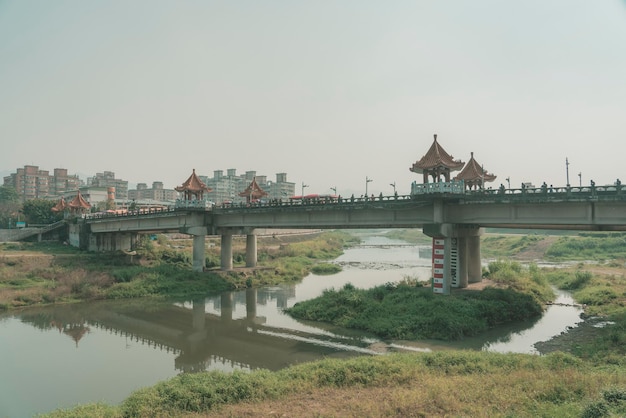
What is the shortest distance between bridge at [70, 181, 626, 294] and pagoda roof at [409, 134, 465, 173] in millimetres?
1613

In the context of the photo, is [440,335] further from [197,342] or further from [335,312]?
[197,342]

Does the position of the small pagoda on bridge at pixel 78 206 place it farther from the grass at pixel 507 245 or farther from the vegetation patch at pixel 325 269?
the grass at pixel 507 245

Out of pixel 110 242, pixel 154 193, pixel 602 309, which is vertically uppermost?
pixel 154 193

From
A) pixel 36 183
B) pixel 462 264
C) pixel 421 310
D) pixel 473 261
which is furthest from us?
pixel 36 183

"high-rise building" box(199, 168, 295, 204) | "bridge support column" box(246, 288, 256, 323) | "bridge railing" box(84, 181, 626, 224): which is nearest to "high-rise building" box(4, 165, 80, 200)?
"high-rise building" box(199, 168, 295, 204)

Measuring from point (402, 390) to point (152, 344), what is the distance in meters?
17.3

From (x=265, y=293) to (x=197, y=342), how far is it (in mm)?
17259

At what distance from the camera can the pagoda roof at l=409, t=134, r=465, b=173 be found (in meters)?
31.8

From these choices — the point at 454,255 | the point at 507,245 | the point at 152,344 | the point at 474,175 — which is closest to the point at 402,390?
the point at 152,344

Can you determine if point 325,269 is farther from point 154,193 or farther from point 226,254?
point 154,193

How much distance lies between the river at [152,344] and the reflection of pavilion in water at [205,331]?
0.20 ft

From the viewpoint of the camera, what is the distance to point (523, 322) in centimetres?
2964

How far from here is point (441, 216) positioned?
3195 centimetres

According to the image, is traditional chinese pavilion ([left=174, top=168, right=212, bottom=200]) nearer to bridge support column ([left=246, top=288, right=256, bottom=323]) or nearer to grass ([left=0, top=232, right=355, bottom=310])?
grass ([left=0, top=232, right=355, bottom=310])
